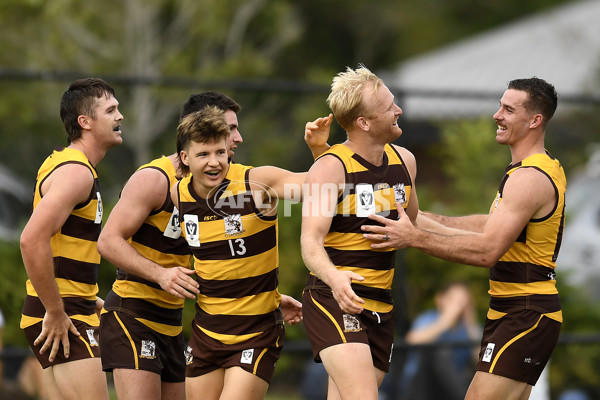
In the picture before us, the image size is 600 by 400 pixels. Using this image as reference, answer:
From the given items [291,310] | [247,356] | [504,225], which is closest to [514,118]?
[504,225]

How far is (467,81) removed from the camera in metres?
21.9

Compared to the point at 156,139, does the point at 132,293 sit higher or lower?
lower

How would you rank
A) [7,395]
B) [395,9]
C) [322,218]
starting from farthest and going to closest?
1. [395,9]
2. [7,395]
3. [322,218]

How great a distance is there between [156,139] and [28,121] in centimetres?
320

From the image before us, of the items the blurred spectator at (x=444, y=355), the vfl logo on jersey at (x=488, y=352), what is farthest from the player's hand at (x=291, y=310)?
the blurred spectator at (x=444, y=355)

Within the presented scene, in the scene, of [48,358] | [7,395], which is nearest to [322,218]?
[48,358]

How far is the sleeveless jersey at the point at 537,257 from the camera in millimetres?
5477

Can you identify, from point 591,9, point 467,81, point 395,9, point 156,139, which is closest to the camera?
point 156,139

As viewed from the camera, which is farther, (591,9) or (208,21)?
(591,9)

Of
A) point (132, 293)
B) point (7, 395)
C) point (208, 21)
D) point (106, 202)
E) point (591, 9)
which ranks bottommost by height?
point (7, 395)

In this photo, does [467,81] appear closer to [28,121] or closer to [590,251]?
[590,251]

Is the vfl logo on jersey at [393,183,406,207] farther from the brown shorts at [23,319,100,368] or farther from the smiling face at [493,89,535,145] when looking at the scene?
the brown shorts at [23,319,100,368]

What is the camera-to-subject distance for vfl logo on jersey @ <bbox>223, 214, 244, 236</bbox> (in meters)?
5.33

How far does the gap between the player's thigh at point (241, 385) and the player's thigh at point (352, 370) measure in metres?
0.44
